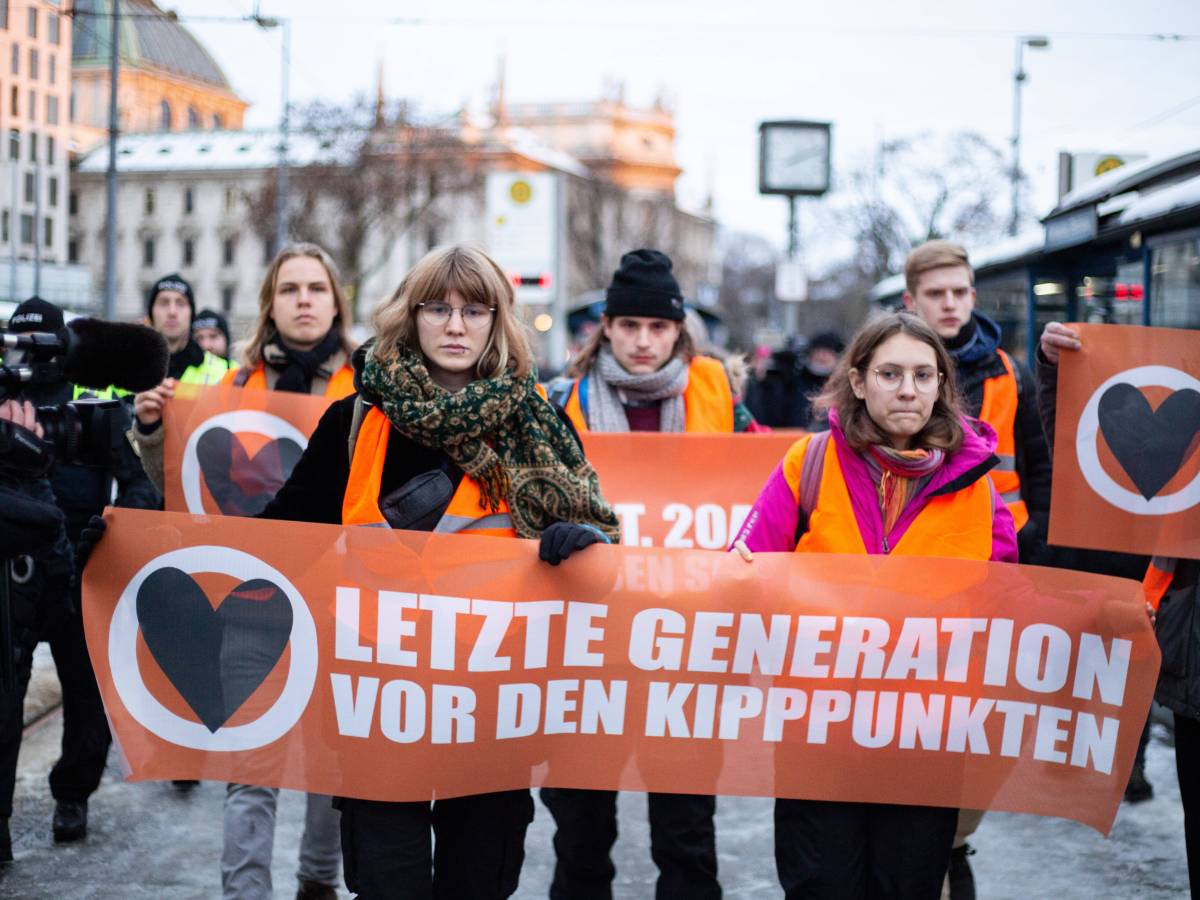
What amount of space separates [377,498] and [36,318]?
1302 millimetres

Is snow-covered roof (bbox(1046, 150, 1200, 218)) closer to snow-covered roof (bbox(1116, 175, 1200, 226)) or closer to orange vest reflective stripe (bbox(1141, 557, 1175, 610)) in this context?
snow-covered roof (bbox(1116, 175, 1200, 226))

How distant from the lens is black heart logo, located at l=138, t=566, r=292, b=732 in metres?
3.63

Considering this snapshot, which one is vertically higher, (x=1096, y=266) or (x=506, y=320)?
(x=1096, y=266)

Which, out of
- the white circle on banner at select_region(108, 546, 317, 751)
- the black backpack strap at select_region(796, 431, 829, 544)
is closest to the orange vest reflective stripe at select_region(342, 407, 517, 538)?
the white circle on banner at select_region(108, 546, 317, 751)

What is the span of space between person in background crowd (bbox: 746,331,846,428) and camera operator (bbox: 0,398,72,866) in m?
7.42

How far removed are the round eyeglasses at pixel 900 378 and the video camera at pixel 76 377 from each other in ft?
6.23

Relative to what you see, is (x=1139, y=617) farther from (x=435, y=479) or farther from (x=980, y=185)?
(x=980, y=185)

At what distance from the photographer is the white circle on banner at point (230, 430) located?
5.18 metres

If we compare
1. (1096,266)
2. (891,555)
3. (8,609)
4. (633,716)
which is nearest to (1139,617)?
(891,555)

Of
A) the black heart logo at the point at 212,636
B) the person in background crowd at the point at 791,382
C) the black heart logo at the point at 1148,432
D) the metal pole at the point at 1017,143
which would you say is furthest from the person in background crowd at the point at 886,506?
the metal pole at the point at 1017,143

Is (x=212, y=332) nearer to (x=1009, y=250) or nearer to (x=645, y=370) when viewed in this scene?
(x=645, y=370)

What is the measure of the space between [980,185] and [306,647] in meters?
40.6

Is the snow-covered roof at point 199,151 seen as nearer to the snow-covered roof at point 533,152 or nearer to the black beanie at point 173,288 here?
the snow-covered roof at point 533,152

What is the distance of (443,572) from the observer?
3580 mm
